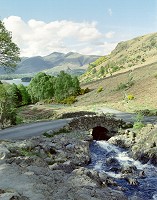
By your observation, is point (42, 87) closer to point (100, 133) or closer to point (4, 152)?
point (100, 133)

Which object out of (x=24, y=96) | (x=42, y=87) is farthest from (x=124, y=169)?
(x=24, y=96)

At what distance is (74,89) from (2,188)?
93.2m

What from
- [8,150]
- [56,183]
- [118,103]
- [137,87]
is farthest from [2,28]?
[137,87]

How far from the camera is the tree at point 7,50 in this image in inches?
1541

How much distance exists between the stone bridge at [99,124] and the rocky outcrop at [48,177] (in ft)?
36.2

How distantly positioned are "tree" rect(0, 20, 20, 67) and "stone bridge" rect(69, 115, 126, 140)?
14392mm

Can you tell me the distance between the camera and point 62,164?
32.9 metres

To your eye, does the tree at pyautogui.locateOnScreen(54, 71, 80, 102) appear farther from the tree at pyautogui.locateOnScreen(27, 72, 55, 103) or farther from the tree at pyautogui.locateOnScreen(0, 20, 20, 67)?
the tree at pyautogui.locateOnScreen(0, 20, 20, 67)

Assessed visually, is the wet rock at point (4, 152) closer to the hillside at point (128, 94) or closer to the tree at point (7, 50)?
the tree at point (7, 50)

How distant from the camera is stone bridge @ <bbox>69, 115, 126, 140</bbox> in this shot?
50.9 metres

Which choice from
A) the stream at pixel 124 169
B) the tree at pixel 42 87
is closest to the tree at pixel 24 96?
the tree at pixel 42 87

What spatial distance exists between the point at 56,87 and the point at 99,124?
62322 millimetres

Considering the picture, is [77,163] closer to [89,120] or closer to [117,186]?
[117,186]

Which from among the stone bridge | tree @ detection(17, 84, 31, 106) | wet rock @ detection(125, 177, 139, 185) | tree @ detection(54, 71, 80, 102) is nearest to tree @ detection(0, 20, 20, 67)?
the stone bridge
